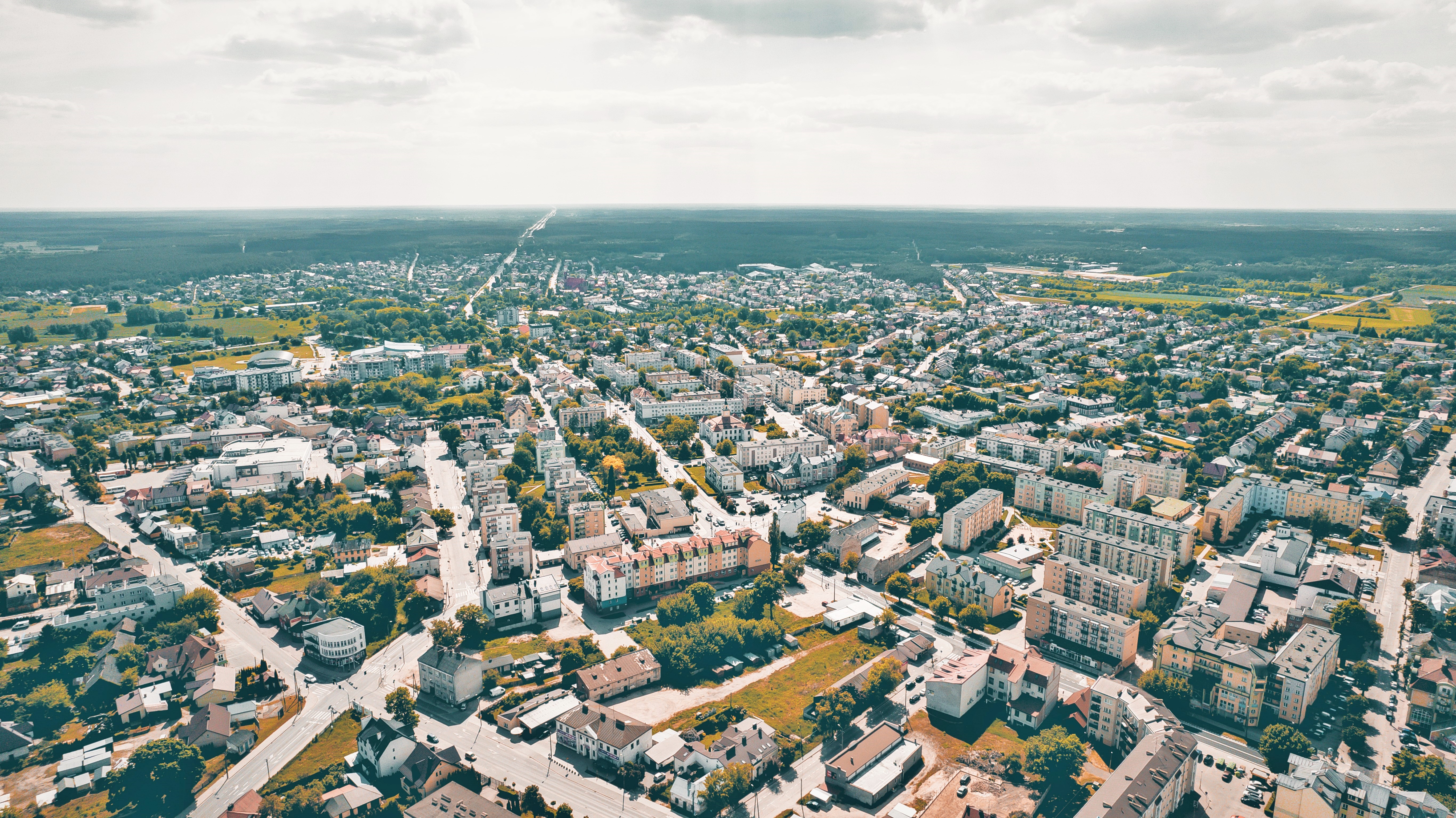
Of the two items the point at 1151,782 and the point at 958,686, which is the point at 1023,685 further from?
Answer: the point at 1151,782

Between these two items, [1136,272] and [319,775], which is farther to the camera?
[1136,272]

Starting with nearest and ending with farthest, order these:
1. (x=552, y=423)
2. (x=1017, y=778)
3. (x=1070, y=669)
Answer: (x=1017, y=778)
(x=1070, y=669)
(x=552, y=423)

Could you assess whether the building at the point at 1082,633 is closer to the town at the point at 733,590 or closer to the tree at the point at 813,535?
the town at the point at 733,590

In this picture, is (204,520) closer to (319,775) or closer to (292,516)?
(292,516)

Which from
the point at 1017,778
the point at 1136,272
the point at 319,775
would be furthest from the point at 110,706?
the point at 1136,272

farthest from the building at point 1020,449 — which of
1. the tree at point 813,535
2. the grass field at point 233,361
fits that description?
the grass field at point 233,361

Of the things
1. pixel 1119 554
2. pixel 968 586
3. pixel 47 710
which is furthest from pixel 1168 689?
pixel 47 710
